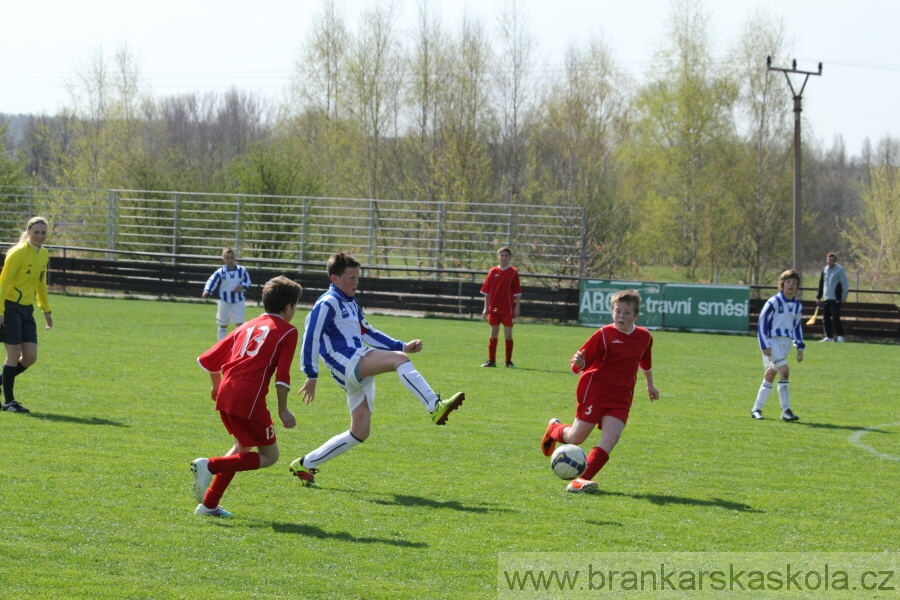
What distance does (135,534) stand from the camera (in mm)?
5512

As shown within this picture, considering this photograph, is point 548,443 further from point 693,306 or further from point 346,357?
point 693,306

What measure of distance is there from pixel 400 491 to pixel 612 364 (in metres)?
1.79

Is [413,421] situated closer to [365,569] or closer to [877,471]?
[877,471]

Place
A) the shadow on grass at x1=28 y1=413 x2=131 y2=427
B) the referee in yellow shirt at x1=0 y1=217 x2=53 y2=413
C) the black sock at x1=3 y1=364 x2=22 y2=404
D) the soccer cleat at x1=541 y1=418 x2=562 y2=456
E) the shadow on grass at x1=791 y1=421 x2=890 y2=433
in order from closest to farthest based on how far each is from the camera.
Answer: the soccer cleat at x1=541 y1=418 x2=562 y2=456, the shadow on grass at x1=28 y1=413 x2=131 y2=427, the referee in yellow shirt at x1=0 y1=217 x2=53 y2=413, the black sock at x1=3 y1=364 x2=22 y2=404, the shadow on grass at x1=791 y1=421 x2=890 y2=433

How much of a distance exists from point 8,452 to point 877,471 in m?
6.91

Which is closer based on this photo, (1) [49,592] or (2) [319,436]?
(1) [49,592]

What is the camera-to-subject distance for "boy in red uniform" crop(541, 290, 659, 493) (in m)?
7.24

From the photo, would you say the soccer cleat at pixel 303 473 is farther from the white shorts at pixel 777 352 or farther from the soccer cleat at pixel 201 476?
the white shorts at pixel 777 352

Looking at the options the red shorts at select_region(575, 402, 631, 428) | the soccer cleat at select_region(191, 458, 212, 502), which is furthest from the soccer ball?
the soccer cleat at select_region(191, 458, 212, 502)

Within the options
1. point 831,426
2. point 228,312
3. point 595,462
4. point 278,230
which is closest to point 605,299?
point 228,312

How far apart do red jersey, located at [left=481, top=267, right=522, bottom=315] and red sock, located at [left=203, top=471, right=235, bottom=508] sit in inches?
396

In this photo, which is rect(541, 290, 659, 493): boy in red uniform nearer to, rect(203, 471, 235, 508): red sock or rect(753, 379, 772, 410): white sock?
rect(203, 471, 235, 508): red sock

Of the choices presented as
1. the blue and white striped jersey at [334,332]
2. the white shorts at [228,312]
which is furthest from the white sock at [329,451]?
the white shorts at [228,312]

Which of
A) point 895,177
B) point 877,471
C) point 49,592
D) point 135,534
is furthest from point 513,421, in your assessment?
point 895,177
